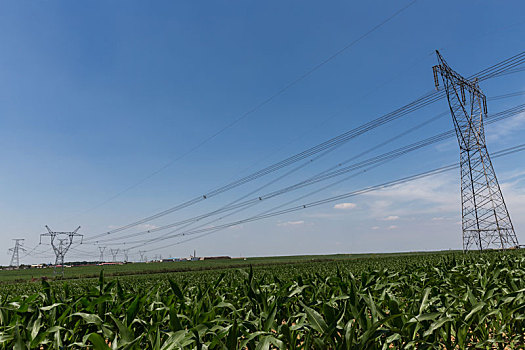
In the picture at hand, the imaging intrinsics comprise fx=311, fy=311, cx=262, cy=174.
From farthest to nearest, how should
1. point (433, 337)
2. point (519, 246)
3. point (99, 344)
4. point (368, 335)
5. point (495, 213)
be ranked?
point (519, 246)
point (495, 213)
point (433, 337)
point (368, 335)
point (99, 344)

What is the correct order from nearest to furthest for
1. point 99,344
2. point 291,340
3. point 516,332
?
point 99,344, point 291,340, point 516,332

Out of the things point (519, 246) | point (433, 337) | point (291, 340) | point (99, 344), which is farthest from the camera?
point (519, 246)

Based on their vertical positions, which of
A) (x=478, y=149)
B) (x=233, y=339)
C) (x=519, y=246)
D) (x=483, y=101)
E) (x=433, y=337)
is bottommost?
(x=519, y=246)

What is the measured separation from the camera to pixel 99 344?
8.29 feet

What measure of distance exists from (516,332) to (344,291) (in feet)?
9.62

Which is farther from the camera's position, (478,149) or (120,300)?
(478,149)

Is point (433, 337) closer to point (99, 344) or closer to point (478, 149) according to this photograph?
point (99, 344)

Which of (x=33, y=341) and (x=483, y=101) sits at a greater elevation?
(x=483, y=101)

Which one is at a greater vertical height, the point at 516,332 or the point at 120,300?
the point at 120,300

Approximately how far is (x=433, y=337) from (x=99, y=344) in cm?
393

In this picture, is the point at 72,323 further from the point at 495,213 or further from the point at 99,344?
the point at 495,213

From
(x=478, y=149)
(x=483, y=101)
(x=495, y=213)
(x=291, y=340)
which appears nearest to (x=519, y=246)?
(x=495, y=213)

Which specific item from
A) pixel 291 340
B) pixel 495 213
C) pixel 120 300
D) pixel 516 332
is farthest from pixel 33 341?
pixel 495 213

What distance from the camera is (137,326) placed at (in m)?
4.24
